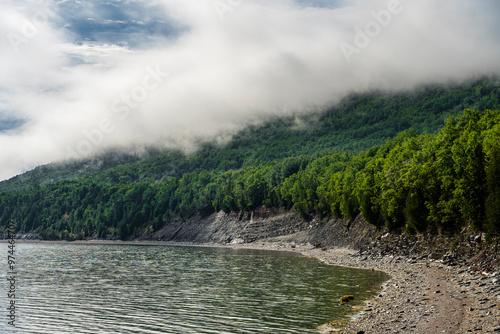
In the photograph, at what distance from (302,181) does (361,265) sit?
108034mm

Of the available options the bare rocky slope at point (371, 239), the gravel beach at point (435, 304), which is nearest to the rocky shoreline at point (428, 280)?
the gravel beach at point (435, 304)

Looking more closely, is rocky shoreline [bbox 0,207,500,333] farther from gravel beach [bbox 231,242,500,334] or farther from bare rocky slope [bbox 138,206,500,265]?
bare rocky slope [bbox 138,206,500,265]

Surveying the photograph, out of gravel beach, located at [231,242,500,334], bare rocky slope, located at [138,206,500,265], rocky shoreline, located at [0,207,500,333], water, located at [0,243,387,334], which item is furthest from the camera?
bare rocky slope, located at [138,206,500,265]

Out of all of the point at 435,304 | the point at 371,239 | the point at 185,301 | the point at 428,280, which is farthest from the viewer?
the point at 371,239

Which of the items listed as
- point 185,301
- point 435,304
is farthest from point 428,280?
point 185,301

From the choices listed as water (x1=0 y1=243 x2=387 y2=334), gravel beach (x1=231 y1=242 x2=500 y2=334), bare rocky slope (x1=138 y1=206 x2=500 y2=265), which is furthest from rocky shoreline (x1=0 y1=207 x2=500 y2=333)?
water (x1=0 y1=243 x2=387 y2=334)

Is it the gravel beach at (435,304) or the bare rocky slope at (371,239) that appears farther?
the bare rocky slope at (371,239)

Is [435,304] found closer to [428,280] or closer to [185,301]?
[428,280]

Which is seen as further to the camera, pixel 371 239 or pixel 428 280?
pixel 371 239

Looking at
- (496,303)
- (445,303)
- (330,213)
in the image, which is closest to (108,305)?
(445,303)

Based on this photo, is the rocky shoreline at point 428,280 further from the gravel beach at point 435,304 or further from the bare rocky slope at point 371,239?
the bare rocky slope at point 371,239

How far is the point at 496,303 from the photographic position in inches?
1394

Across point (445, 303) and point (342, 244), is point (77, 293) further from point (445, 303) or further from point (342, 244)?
point (342, 244)

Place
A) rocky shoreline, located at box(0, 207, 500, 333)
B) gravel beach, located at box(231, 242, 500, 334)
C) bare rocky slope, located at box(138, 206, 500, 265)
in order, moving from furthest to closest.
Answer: bare rocky slope, located at box(138, 206, 500, 265), rocky shoreline, located at box(0, 207, 500, 333), gravel beach, located at box(231, 242, 500, 334)
